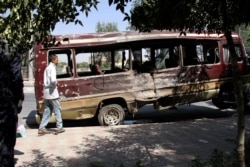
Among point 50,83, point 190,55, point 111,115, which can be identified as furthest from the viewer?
point 190,55

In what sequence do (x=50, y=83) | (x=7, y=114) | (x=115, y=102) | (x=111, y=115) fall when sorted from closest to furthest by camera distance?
(x=7, y=114)
(x=50, y=83)
(x=111, y=115)
(x=115, y=102)

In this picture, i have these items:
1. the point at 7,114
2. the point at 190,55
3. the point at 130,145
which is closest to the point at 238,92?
the point at 7,114

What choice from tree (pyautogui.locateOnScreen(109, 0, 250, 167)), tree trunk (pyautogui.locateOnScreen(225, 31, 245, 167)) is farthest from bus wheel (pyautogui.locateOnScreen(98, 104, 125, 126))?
tree trunk (pyautogui.locateOnScreen(225, 31, 245, 167))

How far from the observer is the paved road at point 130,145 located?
7.42m

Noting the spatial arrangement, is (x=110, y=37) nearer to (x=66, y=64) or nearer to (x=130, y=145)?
(x=66, y=64)

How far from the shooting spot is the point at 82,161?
24.5 ft

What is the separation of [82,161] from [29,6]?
422 cm

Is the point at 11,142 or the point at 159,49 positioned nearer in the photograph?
the point at 11,142

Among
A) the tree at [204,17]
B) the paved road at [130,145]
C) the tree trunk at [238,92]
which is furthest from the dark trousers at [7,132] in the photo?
the tree trunk at [238,92]

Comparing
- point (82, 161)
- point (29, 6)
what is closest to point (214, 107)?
point (82, 161)

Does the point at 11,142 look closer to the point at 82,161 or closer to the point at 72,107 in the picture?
the point at 82,161

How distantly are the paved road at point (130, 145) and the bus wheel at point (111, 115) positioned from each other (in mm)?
750

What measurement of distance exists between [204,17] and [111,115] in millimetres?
7091

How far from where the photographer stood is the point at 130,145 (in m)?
8.67
